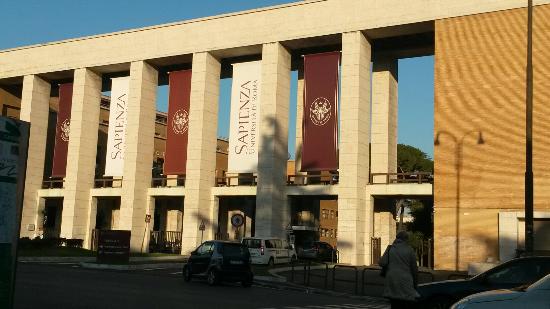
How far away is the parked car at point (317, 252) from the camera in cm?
4444

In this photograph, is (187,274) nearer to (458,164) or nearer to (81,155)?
(458,164)

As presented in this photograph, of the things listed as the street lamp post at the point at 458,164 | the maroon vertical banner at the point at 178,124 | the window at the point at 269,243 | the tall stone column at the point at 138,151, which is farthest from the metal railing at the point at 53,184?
the street lamp post at the point at 458,164

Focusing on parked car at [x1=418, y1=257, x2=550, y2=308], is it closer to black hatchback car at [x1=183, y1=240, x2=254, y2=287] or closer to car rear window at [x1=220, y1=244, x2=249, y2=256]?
black hatchback car at [x1=183, y1=240, x2=254, y2=287]

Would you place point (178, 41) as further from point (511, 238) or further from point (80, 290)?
point (80, 290)

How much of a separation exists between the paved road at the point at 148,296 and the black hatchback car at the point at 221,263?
79 cm

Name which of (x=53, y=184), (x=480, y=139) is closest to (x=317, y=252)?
(x=480, y=139)

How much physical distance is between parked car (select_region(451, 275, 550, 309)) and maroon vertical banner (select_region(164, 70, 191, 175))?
1672 inches

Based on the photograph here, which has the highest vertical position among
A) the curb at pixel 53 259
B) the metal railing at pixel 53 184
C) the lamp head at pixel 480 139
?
the lamp head at pixel 480 139

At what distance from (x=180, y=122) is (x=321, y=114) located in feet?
38.4

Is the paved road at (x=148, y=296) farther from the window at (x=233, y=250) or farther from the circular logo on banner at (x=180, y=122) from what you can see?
the circular logo on banner at (x=180, y=122)

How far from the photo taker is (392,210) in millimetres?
43906

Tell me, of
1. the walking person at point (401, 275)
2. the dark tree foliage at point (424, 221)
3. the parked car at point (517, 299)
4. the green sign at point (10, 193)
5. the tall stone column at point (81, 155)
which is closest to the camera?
the parked car at point (517, 299)

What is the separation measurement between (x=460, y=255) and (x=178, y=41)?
1000 inches

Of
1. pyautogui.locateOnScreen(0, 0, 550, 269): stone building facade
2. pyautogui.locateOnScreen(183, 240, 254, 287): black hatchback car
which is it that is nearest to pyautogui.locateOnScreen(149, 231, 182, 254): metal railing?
pyautogui.locateOnScreen(0, 0, 550, 269): stone building facade
